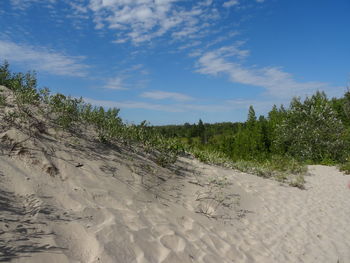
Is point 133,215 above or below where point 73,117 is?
below

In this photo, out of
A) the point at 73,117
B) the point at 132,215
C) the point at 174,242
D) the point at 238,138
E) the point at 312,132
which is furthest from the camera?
the point at 238,138

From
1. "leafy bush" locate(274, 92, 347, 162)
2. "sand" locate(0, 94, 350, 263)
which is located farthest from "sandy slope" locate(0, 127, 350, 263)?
"leafy bush" locate(274, 92, 347, 162)

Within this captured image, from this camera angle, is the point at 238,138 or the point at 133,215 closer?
the point at 133,215

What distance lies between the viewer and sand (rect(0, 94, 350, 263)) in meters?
3.25

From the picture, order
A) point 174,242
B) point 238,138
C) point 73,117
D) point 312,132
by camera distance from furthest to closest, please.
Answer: point 238,138, point 312,132, point 73,117, point 174,242

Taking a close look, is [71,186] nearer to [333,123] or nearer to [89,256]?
[89,256]

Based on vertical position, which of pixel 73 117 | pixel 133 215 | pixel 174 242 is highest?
pixel 73 117

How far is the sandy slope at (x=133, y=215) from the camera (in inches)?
128

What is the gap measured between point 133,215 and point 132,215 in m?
0.02

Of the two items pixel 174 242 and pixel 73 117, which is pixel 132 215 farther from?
pixel 73 117

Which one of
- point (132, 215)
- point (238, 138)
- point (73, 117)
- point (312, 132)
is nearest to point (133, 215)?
point (132, 215)

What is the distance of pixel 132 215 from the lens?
426cm

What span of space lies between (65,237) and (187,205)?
2727mm

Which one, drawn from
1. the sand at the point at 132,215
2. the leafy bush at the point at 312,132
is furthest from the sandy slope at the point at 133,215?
the leafy bush at the point at 312,132
